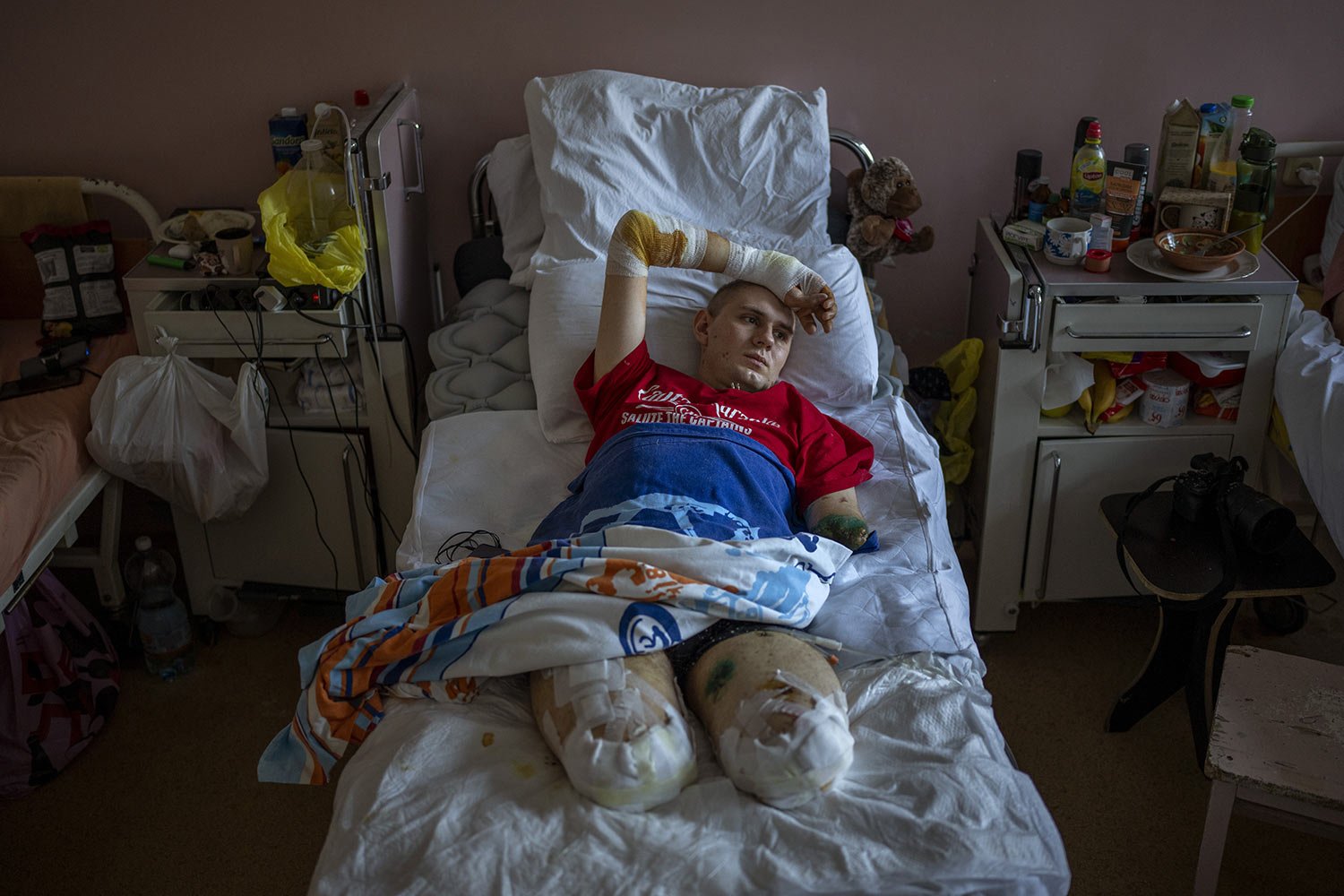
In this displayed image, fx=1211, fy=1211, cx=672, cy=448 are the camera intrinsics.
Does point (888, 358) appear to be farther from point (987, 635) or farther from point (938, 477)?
point (987, 635)

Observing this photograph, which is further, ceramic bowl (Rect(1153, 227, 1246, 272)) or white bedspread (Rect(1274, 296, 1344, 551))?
ceramic bowl (Rect(1153, 227, 1246, 272))

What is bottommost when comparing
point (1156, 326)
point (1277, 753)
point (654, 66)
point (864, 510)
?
point (1277, 753)

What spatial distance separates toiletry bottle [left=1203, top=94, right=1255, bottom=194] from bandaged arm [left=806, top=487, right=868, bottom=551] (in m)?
1.04

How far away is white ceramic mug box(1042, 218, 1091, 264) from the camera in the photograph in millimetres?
2363

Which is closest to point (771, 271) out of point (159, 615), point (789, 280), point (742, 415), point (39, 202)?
point (789, 280)

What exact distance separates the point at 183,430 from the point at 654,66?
126cm

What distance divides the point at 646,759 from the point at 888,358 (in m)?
1.30

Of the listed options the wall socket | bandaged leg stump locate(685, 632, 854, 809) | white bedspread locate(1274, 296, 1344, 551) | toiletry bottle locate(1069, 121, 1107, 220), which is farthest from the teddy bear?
bandaged leg stump locate(685, 632, 854, 809)

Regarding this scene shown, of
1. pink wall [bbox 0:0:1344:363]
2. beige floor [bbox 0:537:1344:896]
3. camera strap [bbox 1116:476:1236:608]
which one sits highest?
pink wall [bbox 0:0:1344:363]

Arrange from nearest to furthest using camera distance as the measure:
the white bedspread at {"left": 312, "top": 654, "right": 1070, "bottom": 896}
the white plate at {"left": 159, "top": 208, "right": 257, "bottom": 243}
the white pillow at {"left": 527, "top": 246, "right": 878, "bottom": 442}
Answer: the white bedspread at {"left": 312, "top": 654, "right": 1070, "bottom": 896} → the white pillow at {"left": 527, "top": 246, "right": 878, "bottom": 442} → the white plate at {"left": 159, "top": 208, "right": 257, "bottom": 243}

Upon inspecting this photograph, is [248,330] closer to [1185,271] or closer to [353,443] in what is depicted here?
[353,443]

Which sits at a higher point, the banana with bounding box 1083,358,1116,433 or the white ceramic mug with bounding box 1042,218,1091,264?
the white ceramic mug with bounding box 1042,218,1091,264

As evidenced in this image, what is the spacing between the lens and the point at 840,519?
1.92 metres

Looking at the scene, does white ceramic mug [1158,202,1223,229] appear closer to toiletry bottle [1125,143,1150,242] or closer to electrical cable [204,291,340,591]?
toiletry bottle [1125,143,1150,242]
